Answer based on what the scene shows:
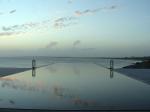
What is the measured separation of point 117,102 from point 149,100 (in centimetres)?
137

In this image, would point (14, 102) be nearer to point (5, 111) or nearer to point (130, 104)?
point (5, 111)

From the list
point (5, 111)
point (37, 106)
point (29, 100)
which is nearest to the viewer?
point (5, 111)

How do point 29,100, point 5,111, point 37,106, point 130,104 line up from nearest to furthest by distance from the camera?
point 5,111
point 37,106
point 130,104
point 29,100

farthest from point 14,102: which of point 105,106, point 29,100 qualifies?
point 105,106

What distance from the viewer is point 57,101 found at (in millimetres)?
10648

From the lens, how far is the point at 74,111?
8.27 meters

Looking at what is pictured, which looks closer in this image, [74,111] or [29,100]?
[74,111]

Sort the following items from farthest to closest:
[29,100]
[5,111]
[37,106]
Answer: [29,100]
[37,106]
[5,111]

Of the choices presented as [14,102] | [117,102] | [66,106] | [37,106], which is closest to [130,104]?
[117,102]

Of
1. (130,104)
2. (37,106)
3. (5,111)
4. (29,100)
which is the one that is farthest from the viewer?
(29,100)

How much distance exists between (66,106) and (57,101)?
1162mm

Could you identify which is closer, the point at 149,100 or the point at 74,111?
the point at 74,111

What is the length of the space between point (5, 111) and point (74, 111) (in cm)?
185

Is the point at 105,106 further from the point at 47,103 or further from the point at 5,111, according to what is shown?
the point at 5,111
